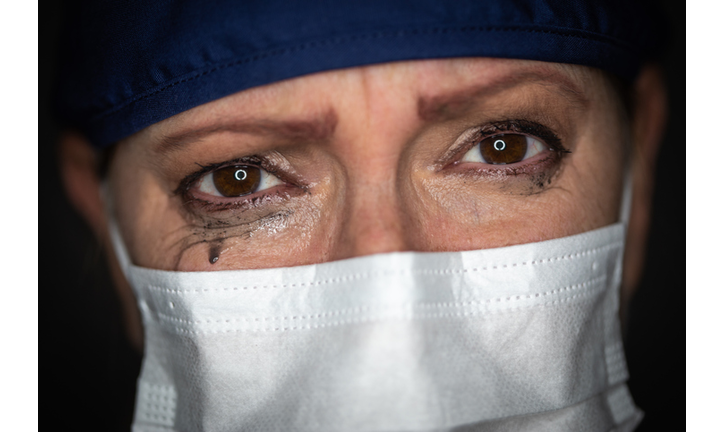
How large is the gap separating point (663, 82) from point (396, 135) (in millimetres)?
1127

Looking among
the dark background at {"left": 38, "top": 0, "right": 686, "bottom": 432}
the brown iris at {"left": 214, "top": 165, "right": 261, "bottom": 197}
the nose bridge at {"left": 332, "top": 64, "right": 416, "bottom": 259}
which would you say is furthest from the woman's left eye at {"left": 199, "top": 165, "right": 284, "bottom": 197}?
A: the dark background at {"left": 38, "top": 0, "right": 686, "bottom": 432}

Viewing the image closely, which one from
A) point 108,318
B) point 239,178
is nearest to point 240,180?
point 239,178

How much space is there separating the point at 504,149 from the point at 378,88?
376mm

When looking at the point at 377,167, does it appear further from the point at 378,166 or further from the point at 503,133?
the point at 503,133

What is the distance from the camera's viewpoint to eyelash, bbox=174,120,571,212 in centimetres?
126

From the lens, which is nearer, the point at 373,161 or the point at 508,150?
the point at 373,161

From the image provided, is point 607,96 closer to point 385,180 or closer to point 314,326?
point 385,180

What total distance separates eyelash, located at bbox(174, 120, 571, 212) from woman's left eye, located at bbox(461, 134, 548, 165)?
1cm

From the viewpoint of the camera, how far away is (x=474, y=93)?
116 centimetres

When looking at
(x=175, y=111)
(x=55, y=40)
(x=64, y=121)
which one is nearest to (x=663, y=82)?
(x=175, y=111)

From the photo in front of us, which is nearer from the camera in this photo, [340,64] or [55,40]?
[340,64]

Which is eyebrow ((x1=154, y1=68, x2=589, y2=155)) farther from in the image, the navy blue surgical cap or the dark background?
the dark background

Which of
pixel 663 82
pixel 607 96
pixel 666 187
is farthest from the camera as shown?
pixel 666 187

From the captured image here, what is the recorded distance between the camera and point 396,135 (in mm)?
1141
